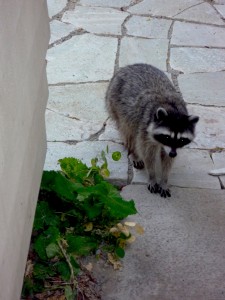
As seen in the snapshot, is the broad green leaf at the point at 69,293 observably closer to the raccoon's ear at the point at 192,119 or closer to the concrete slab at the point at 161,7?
the raccoon's ear at the point at 192,119

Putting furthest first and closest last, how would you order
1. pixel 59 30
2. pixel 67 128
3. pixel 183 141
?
pixel 59 30, pixel 67 128, pixel 183 141

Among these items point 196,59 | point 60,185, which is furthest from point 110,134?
point 196,59

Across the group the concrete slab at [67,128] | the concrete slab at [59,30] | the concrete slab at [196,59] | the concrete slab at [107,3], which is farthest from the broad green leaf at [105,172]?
the concrete slab at [107,3]

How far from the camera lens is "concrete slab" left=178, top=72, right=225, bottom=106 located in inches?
207

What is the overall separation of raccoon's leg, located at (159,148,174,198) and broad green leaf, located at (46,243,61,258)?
3.55ft

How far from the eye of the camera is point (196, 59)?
5844 millimetres

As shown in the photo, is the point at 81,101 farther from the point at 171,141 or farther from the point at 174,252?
the point at 174,252

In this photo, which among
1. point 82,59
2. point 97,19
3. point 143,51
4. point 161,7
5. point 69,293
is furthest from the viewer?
point 161,7

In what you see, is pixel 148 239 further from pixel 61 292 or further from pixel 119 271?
pixel 61 292

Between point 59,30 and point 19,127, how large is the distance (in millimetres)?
3780

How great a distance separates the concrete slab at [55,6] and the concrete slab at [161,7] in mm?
806

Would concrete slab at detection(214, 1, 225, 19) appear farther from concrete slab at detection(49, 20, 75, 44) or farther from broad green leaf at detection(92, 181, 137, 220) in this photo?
broad green leaf at detection(92, 181, 137, 220)

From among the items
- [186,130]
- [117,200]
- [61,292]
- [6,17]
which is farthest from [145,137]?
[6,17]

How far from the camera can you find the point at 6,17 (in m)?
2.33
